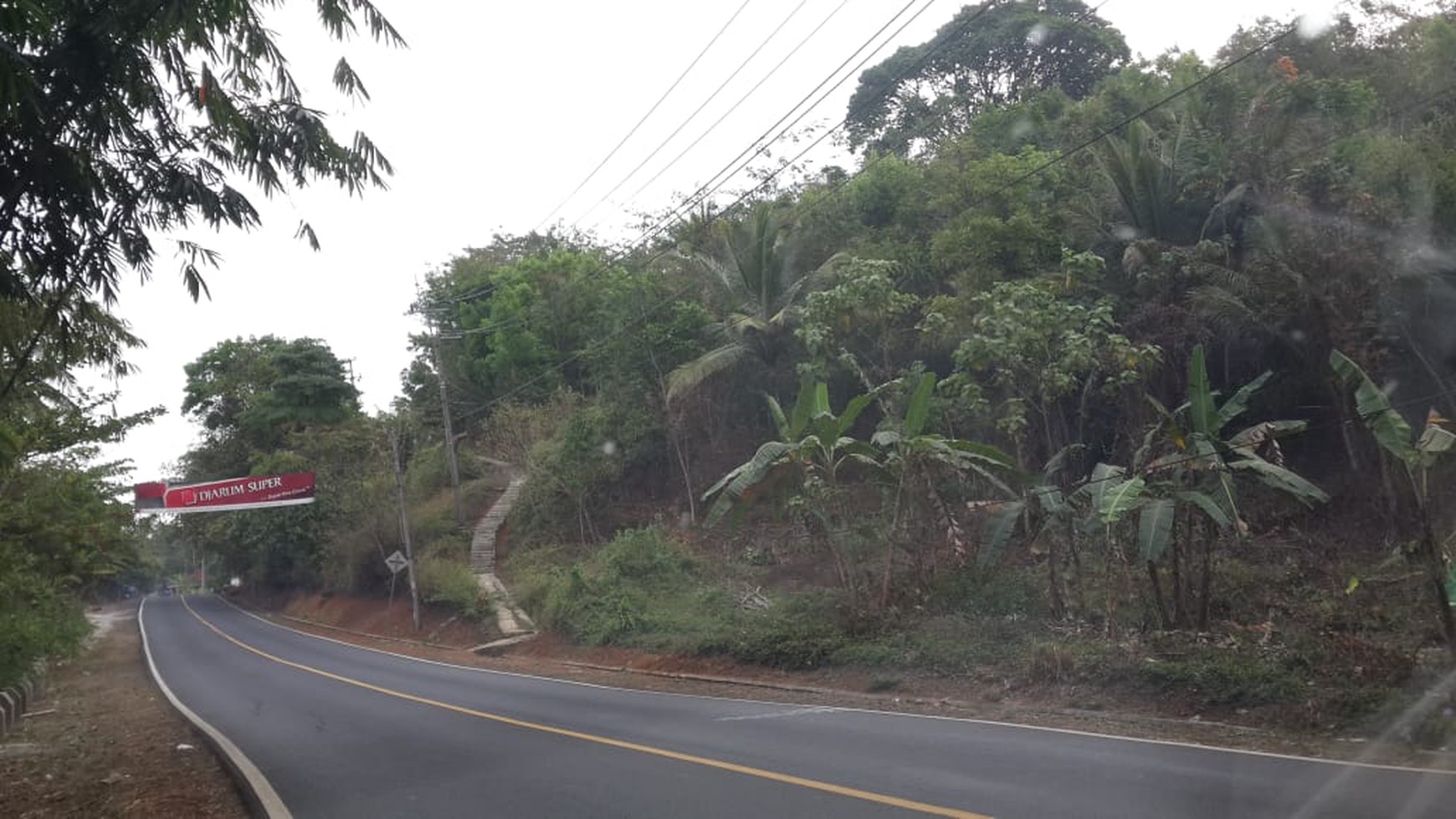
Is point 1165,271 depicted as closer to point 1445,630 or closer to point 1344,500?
point 1344,500

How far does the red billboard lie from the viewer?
32125 mm

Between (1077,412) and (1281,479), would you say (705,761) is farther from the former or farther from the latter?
(1077,412)

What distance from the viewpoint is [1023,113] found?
29.2 m

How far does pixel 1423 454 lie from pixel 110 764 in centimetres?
1513

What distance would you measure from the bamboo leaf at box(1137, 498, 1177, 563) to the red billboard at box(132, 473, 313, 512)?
84.0ft

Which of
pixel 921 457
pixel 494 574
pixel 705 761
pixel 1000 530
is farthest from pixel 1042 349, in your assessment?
pixel 494 574

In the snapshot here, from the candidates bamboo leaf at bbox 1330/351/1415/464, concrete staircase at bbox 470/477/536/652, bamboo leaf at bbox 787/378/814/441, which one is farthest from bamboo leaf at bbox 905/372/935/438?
concrete staircase at bbox 470/477/536/652

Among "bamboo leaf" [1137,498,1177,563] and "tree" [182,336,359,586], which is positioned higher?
"tree" [182,336,359,586]

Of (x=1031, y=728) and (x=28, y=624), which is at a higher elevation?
(x=28, y=624)

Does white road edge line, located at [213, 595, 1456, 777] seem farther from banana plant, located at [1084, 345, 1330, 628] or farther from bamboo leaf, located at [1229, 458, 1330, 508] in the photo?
bamboo leaf, located at [1229, 458, 1330, 508]

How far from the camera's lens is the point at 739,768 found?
33.3 ft

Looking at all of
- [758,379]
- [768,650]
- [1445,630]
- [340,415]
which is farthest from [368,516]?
[1445,630]

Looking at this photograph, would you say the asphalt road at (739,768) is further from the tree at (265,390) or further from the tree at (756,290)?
the tree at (265,390)

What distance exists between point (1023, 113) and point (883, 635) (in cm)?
1614
